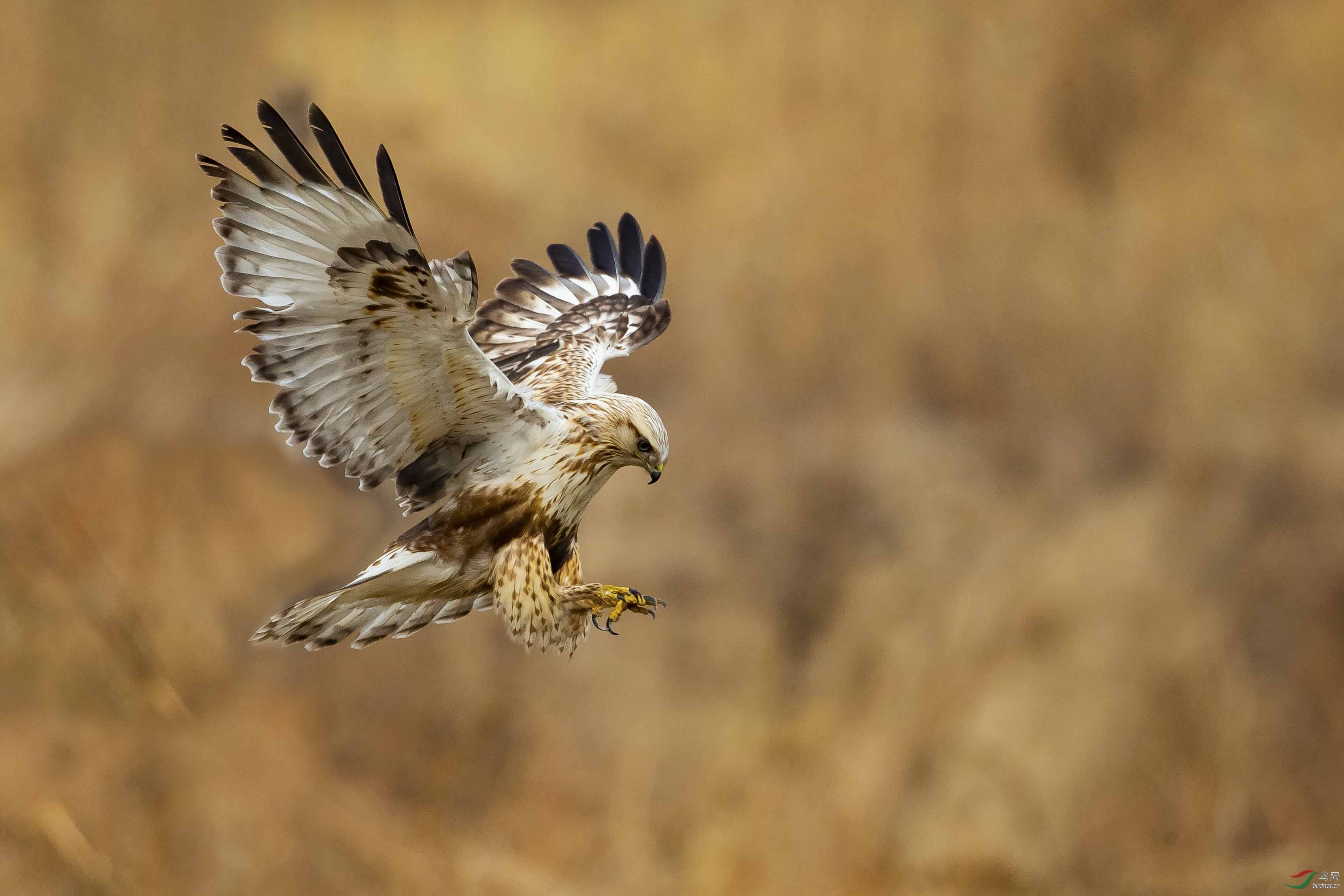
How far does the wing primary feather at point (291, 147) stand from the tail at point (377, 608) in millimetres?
796

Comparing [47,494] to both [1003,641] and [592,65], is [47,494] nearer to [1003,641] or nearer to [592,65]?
[592,65]

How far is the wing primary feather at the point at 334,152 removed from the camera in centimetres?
195

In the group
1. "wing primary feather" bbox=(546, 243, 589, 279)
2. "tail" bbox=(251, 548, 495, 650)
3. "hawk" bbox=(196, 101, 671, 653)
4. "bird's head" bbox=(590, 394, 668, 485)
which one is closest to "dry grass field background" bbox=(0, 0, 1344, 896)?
"wing primary feather" bbox=(546, 243, 589, 279)

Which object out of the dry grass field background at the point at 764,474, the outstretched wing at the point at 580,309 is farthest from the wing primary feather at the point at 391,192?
the dry grass field background at the point at 764,474

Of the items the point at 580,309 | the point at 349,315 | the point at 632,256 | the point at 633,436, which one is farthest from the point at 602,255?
the point at 349,315

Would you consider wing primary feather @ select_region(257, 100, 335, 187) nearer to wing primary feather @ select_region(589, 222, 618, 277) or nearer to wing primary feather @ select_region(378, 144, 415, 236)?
wing primary feather @ select_region(378, 144, 415, 236)

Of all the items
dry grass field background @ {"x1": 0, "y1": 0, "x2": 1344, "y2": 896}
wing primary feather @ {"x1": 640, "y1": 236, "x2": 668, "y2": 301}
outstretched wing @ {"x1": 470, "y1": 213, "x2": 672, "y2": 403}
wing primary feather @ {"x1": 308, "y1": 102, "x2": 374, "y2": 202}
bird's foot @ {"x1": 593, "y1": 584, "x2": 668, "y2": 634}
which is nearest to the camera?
wing primary feather @ {"x1": 308, "y1": 102, "x2": 374, "y2": 202}

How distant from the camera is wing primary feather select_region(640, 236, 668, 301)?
3.61 m

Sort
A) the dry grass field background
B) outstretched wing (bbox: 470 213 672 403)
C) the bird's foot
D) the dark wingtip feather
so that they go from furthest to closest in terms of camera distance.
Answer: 1. the dry grass field background
2. outstretched wing (bbox: 470 213 672 403)
3. the bird's foot
4. the dark wingtip feather

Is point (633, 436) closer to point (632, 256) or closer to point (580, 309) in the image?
point (580, 309)

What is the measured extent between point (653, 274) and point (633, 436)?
1.24 m

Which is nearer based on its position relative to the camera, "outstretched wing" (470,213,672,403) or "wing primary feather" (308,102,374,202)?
"wing primary feather" (308,102,374,202)

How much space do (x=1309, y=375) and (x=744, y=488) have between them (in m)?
2.99

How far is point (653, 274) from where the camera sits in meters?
3.63
